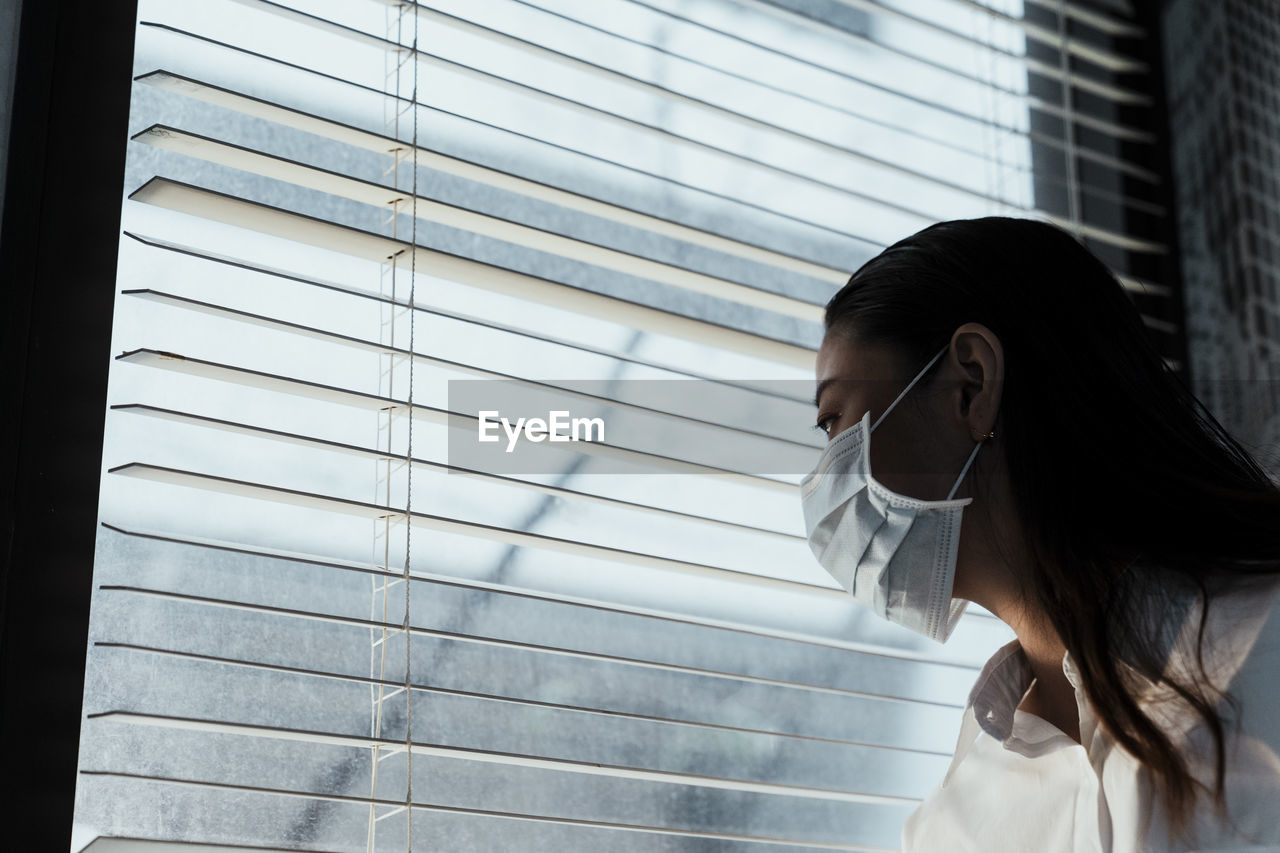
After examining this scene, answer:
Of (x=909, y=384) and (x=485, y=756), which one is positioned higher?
(x=909, y=384)

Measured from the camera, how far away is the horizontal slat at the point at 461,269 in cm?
107

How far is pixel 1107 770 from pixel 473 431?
0.62m

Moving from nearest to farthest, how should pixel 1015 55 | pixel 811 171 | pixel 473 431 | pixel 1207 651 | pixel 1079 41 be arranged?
1. pixel 1207 651
2. pixel 473 431
3. pixel 811 171
4. pixel 1015 55
5. pixel 1079 41

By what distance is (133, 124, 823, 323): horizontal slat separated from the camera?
1091 mm

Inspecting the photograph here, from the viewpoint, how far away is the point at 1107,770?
0.94m

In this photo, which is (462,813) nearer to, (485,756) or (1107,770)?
(485,756)

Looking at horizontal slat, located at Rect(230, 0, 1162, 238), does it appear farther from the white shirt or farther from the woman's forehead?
the white shirt

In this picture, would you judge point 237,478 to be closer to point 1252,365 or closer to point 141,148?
point 141,148

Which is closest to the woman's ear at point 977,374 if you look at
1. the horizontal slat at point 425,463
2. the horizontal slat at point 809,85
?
the horizontal slat at point 425,463

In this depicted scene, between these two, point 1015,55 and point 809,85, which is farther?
point 1015,55

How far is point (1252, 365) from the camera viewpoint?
170 cm

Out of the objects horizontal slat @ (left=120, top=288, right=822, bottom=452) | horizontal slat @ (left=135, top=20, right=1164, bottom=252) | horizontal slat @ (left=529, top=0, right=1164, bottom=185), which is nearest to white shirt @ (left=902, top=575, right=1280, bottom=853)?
horizontal slat @ (left=120, top=288, right=822, bottom=452)

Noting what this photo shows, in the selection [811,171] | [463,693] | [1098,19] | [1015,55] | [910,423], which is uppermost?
[1098,19]

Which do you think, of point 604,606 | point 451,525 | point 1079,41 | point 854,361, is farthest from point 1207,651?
point 1079,41
